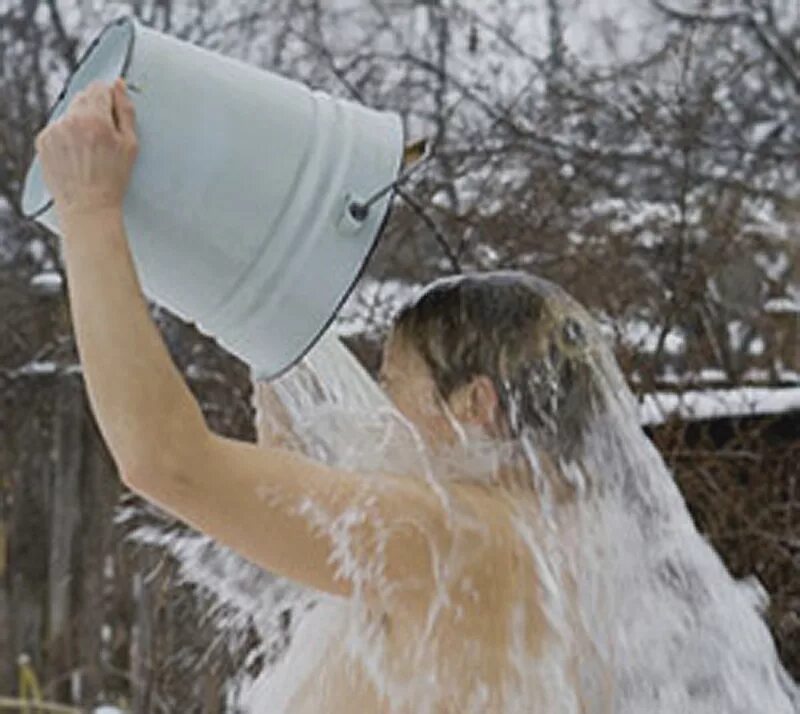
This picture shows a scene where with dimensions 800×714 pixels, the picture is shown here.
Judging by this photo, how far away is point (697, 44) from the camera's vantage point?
12.1 feet

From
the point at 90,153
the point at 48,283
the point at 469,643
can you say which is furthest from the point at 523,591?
the point at 48,283

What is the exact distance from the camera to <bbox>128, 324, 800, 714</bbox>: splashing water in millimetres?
1382

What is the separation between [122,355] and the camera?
1182 mm

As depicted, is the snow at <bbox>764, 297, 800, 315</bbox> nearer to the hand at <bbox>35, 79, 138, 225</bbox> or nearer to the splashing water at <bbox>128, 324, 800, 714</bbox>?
the splashing water at <bbox>128, 324, 800, 714</bbox>

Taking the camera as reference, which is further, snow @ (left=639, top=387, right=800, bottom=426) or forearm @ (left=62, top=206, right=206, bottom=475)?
snow @ (left=639, top=387, right=800, bottom=426)

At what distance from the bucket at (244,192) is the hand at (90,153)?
0.02m

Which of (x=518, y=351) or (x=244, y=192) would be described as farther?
(x=518, y=351)

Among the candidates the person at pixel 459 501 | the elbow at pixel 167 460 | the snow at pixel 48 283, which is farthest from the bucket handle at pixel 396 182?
the snow at pixel 48 283

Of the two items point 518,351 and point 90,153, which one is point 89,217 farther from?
point 518,351

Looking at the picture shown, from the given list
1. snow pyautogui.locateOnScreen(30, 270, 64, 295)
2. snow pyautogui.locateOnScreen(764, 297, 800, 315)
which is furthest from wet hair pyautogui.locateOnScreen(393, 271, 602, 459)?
snow pyautogui.locateOnScreen(30, 270, 64, 295)

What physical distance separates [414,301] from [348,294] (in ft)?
0.57

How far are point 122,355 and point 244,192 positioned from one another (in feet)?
0.61

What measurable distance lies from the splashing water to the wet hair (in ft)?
0.03

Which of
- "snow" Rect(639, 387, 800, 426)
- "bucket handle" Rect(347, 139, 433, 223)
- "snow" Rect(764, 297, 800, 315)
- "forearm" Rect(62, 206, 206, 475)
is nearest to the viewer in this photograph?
"forearm" Rect(62, 206, 206, 475)
